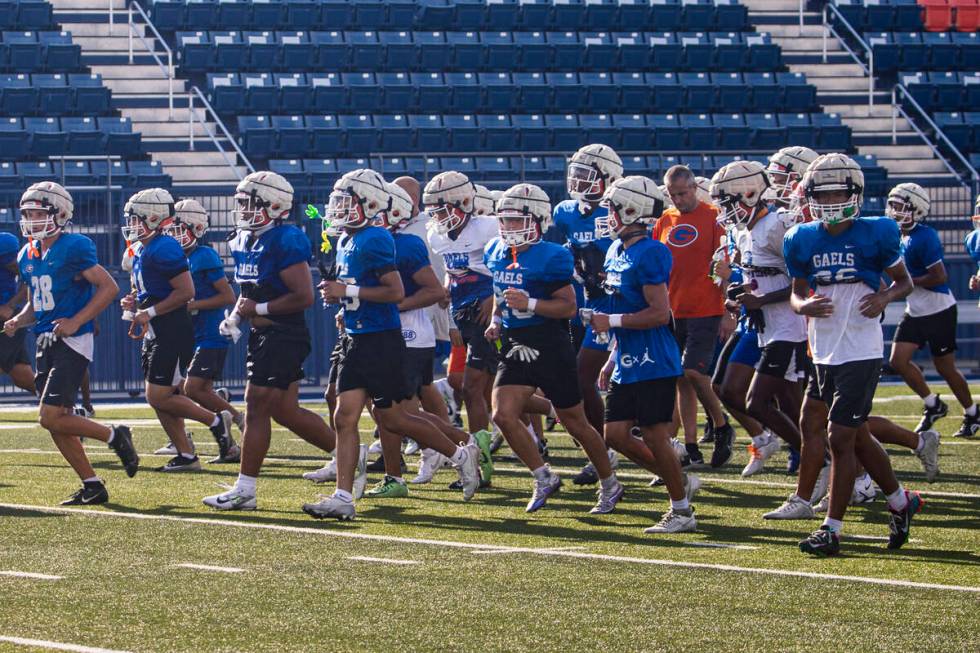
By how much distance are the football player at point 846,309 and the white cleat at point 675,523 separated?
914mm

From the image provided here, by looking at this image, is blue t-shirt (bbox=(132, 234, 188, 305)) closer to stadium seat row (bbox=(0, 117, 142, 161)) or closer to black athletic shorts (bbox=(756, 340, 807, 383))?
black athletic shorts (bbox=(756, 340, 807, 383))

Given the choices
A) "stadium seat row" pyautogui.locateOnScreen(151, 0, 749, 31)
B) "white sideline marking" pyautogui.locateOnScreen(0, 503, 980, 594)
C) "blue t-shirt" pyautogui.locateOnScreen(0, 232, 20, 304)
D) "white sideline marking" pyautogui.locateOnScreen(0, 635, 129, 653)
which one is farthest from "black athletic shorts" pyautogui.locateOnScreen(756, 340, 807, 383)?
"stadium seat row" pyautogui.locateOnScreen(151, 0, 749, 31)

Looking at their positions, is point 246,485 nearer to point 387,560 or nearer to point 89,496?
point 89,496

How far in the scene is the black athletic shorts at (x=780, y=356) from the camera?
9.95m

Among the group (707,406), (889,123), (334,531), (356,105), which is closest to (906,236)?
(707,406)

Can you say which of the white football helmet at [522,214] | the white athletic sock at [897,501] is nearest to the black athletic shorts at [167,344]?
the white football helmet at [522,214]

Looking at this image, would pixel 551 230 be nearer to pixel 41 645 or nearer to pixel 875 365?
pixel 875 365

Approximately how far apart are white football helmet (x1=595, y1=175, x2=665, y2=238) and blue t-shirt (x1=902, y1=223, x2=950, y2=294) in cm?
501

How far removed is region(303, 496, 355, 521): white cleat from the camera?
29.2 ft

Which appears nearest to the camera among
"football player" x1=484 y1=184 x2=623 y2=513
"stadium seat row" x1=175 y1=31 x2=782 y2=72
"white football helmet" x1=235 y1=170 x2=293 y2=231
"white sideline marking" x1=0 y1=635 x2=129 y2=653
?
"white sideline marking" x1=0 y1=635 x2=129 y2=653

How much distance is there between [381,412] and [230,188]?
11.5m

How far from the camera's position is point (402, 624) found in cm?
601

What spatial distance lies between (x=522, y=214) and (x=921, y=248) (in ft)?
16.7

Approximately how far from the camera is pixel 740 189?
10117 mm
